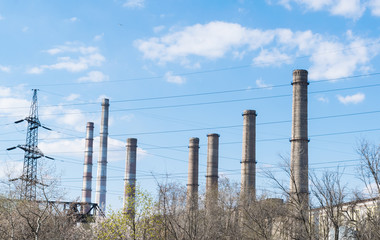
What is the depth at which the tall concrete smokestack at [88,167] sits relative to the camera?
191 ft

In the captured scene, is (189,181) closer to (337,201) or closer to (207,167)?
(207,167)

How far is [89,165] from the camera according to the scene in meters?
59.8

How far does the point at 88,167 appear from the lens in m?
59.7

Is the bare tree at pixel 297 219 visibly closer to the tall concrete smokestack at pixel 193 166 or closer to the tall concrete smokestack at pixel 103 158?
the tall concrete smokestack at pixel 193 166

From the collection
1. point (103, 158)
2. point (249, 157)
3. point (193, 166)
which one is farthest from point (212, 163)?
point (103, 158)

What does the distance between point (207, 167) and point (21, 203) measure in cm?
2208

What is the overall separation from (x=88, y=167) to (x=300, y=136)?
103ft

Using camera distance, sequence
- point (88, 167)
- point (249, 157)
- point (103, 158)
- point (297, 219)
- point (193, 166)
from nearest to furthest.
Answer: point (297, 219) → point (249, 157) → point (193, 166) → point (103, 158) → point (88, 167)

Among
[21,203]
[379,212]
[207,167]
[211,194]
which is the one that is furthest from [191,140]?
[379,212]

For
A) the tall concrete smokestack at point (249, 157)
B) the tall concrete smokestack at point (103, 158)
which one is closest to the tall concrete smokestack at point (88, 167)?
the tall concrete smokestack at point (103, 158)

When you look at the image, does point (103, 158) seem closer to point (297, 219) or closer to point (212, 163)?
point (212, 163)

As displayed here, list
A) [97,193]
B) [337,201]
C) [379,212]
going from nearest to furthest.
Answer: [379,212]
[337,201]
[97,193]

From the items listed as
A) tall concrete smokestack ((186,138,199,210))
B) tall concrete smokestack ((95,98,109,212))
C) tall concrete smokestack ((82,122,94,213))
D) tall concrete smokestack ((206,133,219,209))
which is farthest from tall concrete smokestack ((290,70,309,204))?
tall concrete smokestack ((82,122,94,213))

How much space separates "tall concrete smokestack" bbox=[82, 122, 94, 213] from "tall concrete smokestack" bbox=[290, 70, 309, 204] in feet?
96.4
